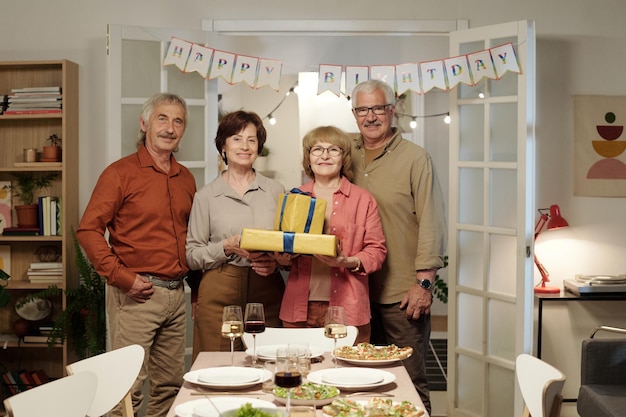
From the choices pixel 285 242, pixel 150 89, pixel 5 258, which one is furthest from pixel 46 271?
pixel 285 242

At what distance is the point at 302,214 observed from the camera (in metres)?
3.37

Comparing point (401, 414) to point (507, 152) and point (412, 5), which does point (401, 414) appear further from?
point (412, 5)

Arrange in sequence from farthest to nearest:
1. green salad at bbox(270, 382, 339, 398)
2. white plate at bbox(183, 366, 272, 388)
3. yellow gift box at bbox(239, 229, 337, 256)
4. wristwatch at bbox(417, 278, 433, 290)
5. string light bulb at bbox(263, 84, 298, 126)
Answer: string light bulb at bbox(263, 84, 298, 126) → wristwatch at bbox(417, 278, 433, 290) → yellow gift box at bbox(239, 229, 337, 256) → white plate at bbox(183, 366, 272, 388) → green salad at bbox(270, 382, 339, 398)

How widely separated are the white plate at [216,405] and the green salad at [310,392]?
0.29ft

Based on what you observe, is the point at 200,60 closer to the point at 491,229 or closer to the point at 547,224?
the point at 491,229

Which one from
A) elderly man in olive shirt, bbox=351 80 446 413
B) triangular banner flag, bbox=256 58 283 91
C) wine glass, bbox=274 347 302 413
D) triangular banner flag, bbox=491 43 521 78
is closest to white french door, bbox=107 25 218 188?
triangular banner flag, bbox=256 58 283 91

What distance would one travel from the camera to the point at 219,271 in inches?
142

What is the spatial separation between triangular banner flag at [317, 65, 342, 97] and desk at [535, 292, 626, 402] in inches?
76.9

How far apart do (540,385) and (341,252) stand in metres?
1.14

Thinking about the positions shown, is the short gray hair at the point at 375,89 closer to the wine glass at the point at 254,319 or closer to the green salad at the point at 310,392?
the wine glass at the point at 254,319

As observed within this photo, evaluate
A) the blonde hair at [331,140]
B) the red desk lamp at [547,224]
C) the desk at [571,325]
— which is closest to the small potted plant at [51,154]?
the blonde hair at [331,140]

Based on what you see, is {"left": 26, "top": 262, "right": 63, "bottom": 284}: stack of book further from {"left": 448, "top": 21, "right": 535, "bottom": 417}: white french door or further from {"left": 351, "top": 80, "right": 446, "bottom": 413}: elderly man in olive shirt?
{"left": 448, "top": 21, "right": 535, "bottom": 417}: white french door

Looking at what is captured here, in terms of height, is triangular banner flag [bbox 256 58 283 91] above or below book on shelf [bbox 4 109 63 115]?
above

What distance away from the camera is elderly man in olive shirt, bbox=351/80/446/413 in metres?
3.74
